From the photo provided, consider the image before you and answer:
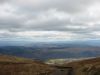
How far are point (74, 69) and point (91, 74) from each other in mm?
12734

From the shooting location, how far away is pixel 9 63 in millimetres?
128000

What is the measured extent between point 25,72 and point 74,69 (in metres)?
24.2

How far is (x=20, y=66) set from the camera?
124 meters

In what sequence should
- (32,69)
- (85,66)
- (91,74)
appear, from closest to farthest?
(91,74) → (85,66) → (32,69)

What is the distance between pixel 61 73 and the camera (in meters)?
118

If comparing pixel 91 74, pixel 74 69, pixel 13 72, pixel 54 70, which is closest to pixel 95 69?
pixel 91 74

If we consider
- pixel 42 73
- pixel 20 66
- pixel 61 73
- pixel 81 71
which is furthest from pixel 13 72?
pixel 81 71

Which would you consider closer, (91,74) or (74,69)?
(91,74)

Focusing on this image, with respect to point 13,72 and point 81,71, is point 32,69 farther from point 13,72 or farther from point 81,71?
point 81,71

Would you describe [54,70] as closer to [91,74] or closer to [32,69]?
[32,69]

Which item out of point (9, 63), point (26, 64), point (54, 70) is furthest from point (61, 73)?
point (9, 63)

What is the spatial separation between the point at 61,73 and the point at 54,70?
13.6 feet

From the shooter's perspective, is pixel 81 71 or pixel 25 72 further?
pixel 25 72

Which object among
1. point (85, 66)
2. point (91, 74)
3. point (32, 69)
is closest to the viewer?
point (91, 74)
